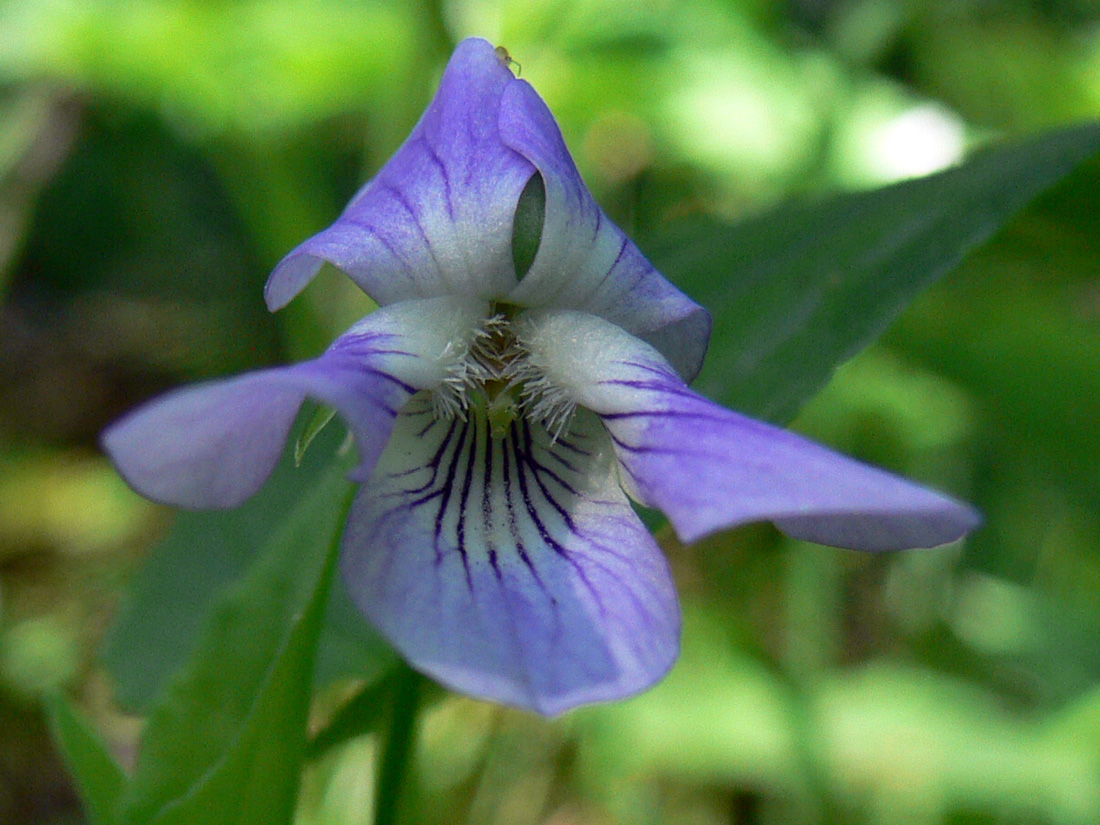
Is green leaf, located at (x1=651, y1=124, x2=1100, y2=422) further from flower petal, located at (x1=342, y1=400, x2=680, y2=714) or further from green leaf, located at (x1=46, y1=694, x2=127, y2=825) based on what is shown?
green leaf, located at (x1=46, y1=694, x2=127, y2=825)

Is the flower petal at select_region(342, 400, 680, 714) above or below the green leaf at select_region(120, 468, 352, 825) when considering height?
above

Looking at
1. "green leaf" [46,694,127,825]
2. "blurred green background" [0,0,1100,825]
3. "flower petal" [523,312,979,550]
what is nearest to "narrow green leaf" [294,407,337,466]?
"flower petal" [523,312,979,550]

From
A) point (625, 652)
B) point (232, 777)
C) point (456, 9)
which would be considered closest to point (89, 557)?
point (456, 9)

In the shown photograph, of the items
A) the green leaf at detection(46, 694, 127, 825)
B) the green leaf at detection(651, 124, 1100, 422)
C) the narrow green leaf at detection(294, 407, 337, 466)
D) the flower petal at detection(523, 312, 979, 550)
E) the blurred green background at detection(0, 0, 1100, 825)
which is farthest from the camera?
the blurred green background at detection(0, 0, 1100, 825)

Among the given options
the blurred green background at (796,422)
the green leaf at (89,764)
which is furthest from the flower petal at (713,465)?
the blurred green background at (796,422)

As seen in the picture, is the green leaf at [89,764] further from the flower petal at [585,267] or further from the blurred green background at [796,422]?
the blurred green background at [796,422]

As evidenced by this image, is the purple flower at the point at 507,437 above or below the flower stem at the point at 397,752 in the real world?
above
